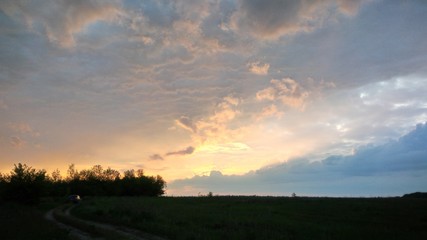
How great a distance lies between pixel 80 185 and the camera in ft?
439

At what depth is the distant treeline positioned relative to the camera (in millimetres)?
68250

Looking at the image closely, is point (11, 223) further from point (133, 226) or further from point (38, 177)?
point (38, 177)

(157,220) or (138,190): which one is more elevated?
(138,190)

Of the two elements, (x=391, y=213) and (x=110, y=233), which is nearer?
(x=110, y=233)

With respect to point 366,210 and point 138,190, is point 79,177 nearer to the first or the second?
point 138,190

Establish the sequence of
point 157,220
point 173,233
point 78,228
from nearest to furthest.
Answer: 1. point 173,233
2. point 78,228
3. point 157,220

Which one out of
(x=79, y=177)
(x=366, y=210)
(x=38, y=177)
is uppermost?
(x=79, y=177)

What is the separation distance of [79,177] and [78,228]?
128 meters

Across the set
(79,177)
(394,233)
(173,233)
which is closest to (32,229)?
(173,233)

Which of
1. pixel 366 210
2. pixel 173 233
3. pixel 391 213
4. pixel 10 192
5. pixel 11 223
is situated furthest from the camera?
pixel 10 192

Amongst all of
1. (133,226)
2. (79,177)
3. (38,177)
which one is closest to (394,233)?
(133,226)

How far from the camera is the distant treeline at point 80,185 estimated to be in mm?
68250

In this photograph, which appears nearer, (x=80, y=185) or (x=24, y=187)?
(x=24, y=187)

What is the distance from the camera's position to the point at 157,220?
126 feet
